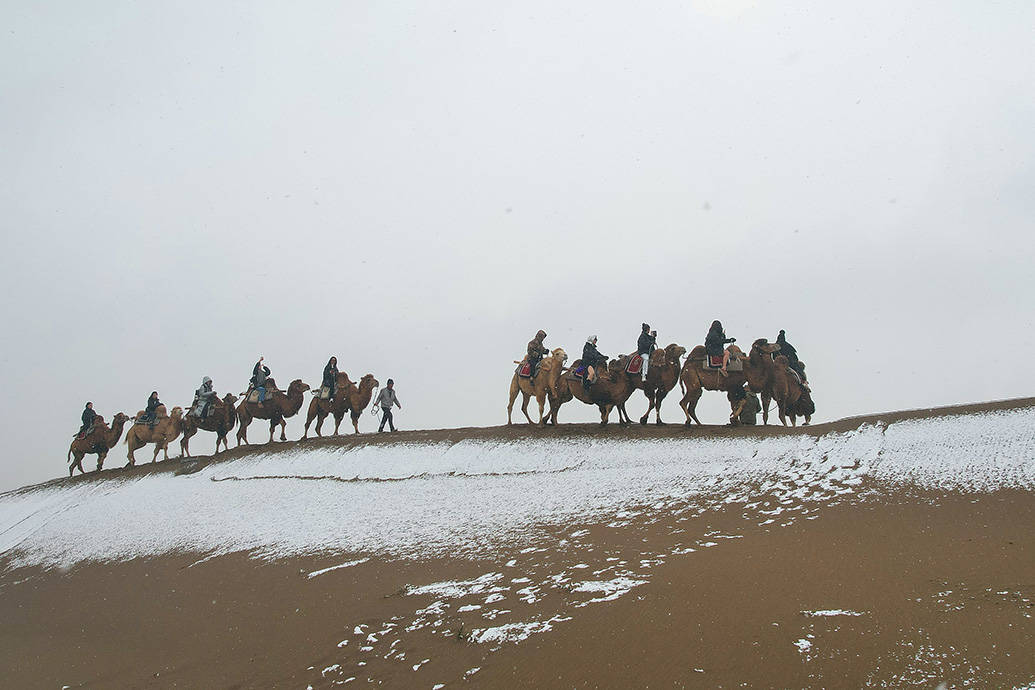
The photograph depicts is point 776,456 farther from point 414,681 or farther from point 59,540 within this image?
point 59,540

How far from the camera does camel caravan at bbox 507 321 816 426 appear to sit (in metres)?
19.1

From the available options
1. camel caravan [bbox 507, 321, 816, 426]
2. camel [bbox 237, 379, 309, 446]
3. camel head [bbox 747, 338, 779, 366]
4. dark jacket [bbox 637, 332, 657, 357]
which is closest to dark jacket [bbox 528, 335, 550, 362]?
camel caravan [bbox 507, 321, 816, 426]

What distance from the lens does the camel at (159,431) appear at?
28844 mm

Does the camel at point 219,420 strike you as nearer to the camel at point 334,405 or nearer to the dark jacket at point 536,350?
the camel at point 334,405

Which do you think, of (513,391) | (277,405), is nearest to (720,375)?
(513,391)

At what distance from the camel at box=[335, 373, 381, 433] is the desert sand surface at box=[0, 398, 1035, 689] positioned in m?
8.04

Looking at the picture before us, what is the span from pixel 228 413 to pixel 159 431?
2.88m

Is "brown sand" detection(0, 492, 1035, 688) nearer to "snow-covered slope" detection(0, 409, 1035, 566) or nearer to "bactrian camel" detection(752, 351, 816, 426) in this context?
"snow-covered slope" detection(0, 409, 1035, 566)

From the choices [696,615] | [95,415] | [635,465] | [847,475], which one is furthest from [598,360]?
[95,415]

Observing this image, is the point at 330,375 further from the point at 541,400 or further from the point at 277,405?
the point at 541,400

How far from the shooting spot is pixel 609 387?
20.6 m

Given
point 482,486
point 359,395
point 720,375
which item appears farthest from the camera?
point 359,395

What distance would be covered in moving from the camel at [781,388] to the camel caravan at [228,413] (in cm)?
1291

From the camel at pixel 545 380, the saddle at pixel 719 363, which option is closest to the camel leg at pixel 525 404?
the camel at pixel 545 380
